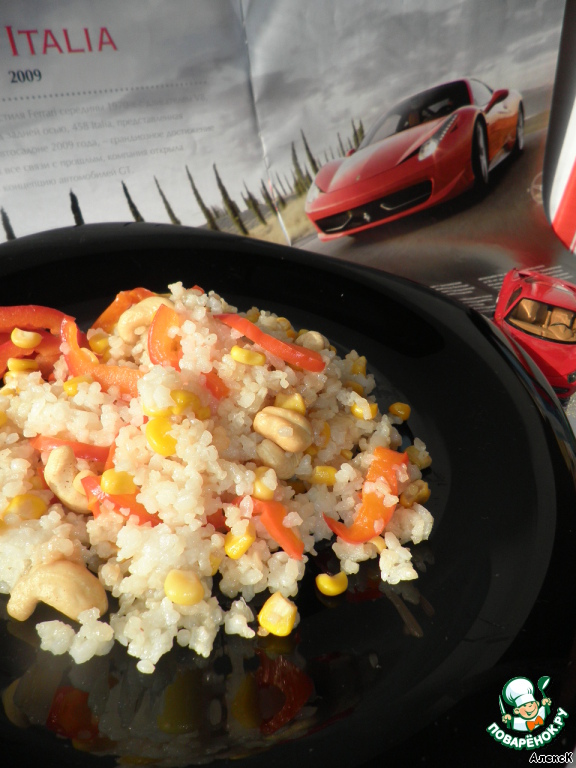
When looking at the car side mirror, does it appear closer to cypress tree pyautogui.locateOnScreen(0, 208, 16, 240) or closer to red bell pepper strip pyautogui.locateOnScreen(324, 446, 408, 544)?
red bell pepper strip pyautogui.locateOnScreen(324, 446, 408, 544)

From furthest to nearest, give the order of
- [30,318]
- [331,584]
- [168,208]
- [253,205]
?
[253,205] → [168,208] → [30,318] → [331,584]

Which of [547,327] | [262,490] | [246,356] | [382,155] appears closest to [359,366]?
[246,356]

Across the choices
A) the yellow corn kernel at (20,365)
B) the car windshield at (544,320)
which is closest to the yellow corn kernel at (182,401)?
the yellow corn kernel at (20,365)

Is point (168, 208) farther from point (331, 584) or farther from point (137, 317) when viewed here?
point (331, 584)

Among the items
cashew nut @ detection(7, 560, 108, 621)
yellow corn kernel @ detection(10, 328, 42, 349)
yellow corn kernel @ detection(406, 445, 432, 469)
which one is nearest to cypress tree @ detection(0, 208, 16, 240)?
yellow corn kernel @ detection(10, 328, 42, 349)

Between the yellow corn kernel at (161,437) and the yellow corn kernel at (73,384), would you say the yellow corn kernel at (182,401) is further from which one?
the yellow corn kernel at (73,384)

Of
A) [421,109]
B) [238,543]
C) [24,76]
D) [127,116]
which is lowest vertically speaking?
[238,543]

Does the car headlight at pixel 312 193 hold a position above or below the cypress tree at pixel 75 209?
below
